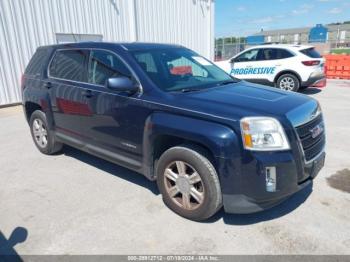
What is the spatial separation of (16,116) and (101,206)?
6.20 m

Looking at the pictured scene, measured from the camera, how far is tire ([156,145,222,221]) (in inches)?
114

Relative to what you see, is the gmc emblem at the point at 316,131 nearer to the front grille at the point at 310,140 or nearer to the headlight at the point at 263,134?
the front grille at the point at 310,140

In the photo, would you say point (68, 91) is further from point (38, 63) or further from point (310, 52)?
point (310, 52)

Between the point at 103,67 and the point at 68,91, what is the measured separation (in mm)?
754

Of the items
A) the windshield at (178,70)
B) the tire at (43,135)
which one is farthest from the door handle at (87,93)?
the tire at (43,135)

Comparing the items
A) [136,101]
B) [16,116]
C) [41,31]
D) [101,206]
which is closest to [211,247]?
[101,206]

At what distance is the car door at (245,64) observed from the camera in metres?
10.9

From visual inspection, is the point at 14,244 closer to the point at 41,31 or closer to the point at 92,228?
the point at 92,228

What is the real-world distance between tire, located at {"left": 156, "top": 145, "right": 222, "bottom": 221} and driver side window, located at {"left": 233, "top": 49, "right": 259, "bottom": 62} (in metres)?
8.70

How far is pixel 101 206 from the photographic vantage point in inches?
140

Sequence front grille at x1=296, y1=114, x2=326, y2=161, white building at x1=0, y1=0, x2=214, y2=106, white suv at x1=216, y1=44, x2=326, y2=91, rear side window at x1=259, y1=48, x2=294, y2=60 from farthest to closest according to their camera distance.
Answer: rear side window at x1=259, y1=48, x2=294, y2=60 → white suv at x1=216, y1=44, x2=326, y2=91 → white building at x1=0, y1=0, x2=214, y2=106 → front grille at x1=296, y1=114, x2=326, y2=161

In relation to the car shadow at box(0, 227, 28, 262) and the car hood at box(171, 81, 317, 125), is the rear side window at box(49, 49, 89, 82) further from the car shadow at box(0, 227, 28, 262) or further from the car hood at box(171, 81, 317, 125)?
the car shadow at box(0, 227, 28, 262)

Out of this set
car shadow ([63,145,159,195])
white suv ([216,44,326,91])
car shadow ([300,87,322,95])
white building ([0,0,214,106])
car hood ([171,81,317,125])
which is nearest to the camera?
car hood ([171,81,317,125])

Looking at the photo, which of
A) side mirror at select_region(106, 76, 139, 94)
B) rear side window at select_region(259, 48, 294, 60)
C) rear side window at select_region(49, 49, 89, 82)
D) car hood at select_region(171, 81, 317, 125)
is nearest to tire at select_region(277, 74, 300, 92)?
rear side window at select_region(259, 48, 294, 60)
